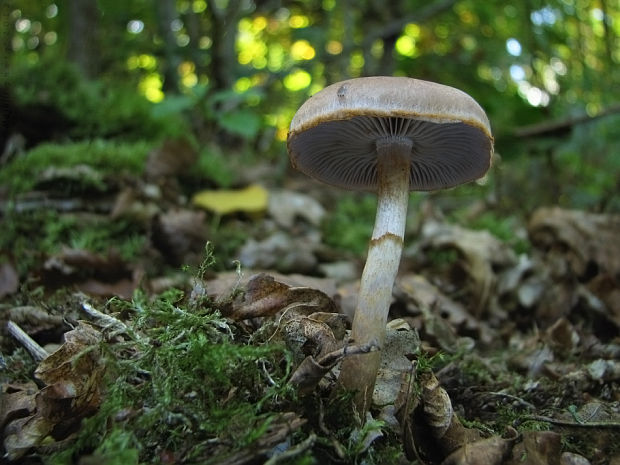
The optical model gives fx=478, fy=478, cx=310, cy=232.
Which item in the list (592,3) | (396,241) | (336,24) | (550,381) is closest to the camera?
(396,241)

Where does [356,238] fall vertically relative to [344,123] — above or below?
below

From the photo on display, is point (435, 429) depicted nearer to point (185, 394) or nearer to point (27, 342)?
point (185, 394)

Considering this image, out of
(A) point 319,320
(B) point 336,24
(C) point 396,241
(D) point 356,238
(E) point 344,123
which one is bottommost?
(D) point 356,238

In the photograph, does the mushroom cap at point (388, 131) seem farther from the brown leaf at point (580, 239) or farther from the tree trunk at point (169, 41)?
the tree trunk at point (169, 41)

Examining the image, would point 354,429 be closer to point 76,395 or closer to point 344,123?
point 76,395

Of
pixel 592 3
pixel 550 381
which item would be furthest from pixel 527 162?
pixel 550 381

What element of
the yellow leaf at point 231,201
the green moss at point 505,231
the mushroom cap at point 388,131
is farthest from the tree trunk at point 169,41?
the mushroom cap at point 388,131

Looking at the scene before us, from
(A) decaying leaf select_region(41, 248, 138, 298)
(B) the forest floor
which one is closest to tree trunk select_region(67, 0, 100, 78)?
(B) the forest floor

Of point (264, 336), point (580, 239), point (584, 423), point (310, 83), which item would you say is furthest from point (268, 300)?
point (310, 83)
